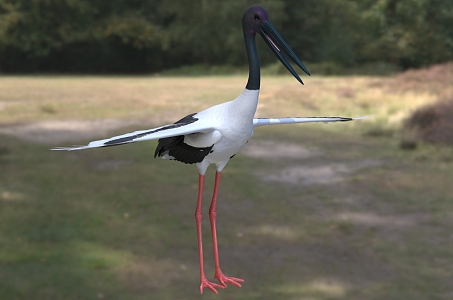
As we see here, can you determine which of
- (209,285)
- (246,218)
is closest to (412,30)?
(246,218)

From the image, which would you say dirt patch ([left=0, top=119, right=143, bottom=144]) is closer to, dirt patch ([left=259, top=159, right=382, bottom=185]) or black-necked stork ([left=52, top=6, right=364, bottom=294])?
dirt patch ([left=259, top=159, right=382, bottom=185])

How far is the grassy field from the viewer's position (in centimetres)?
1173

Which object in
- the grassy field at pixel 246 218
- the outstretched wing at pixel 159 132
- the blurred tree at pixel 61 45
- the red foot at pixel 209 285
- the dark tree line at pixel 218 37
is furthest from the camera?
the blurred tree at pixel 61 45

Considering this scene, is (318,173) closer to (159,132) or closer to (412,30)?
(159,132)

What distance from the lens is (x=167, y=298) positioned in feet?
36.2

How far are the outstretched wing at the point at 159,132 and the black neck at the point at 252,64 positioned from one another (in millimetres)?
151

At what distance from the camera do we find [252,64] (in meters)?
1.50

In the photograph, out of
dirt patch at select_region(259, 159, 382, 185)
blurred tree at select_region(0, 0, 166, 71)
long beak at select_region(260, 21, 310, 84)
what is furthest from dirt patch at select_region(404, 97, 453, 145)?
blurred tree at select_region(0, 0, 166, 71)

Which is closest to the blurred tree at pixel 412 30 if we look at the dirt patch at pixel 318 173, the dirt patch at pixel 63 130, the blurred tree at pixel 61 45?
the blurred tree at pixel 61 45

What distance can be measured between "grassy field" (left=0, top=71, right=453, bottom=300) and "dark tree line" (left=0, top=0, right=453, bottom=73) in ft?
80.1

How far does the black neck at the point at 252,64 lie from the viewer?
4.79 feet

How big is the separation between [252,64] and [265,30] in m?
0.09

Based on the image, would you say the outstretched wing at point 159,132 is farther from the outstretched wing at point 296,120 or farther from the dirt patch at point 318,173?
the dirt patch at point 318,173

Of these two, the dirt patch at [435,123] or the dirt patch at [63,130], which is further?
the dirt patch at [63,130]
